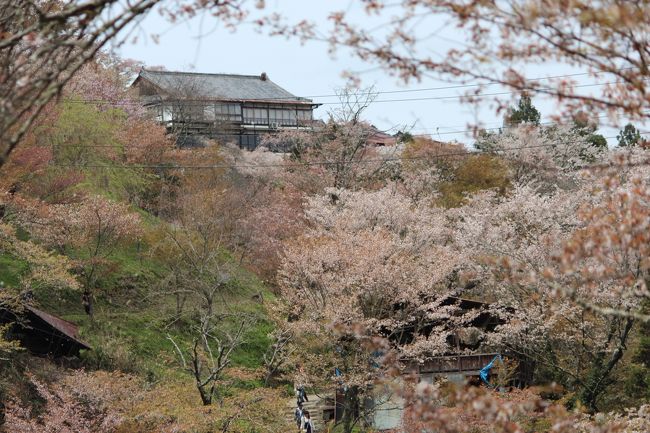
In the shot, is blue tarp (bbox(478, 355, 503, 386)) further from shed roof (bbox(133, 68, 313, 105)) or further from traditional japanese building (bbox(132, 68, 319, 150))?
shed roof (bbox(133, 68, 313, 105))

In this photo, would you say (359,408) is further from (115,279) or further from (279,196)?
(279,196)

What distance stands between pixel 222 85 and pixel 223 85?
11 cm

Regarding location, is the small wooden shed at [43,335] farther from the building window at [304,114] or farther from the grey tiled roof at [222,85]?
the building window at [304,114]

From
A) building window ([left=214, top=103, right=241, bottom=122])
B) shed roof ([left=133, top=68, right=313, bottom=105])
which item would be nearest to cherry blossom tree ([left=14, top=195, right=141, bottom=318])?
shed roof ([left=133, top=68, right=313, bottom=105])

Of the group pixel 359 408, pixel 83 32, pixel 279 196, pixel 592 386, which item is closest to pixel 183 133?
pixel 279 196

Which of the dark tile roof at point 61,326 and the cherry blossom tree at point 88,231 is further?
the cherry blossom tree at point 88,231

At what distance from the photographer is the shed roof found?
4574 centimetres

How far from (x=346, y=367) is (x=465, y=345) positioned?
7348 mm

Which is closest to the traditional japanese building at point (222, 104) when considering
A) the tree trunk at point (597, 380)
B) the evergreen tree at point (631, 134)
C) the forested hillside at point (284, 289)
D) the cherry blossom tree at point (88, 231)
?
the forested hillside at point (284, 289)

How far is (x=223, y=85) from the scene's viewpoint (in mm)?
48781

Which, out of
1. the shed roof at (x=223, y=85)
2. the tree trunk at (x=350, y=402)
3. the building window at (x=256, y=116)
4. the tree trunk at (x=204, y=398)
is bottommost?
the tree trunk at (x=350, y=402)

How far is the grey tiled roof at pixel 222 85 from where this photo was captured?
4569 centimetres

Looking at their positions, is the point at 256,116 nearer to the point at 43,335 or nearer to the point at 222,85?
the point at 222,85

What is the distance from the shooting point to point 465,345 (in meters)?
24.6
